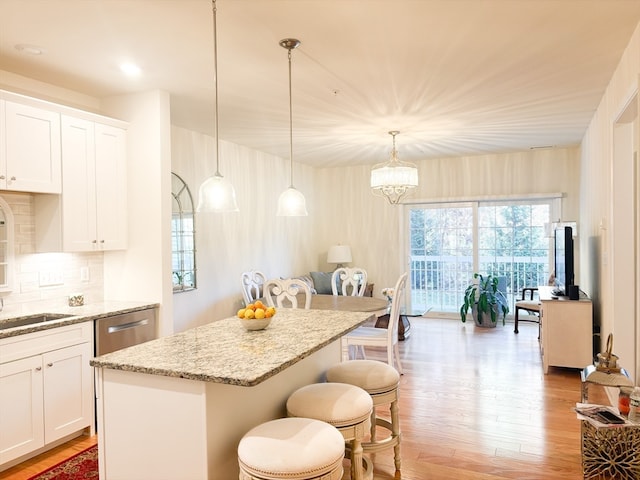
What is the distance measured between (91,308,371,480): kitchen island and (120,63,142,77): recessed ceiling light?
79.9 inches

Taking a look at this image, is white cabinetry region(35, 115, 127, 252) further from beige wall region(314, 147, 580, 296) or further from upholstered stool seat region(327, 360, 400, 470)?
beige wall region(314, 147, 580, 296)

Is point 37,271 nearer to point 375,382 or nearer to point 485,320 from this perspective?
point 375,382

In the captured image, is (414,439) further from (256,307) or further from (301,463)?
(301,463)

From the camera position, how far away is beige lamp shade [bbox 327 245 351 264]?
25.2ft

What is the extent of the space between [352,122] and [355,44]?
6.50 ft

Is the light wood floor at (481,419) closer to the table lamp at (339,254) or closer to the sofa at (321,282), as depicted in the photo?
the sofa at (321,282)

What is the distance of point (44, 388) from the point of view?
3014mm

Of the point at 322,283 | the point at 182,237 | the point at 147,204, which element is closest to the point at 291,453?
the point at 147,204

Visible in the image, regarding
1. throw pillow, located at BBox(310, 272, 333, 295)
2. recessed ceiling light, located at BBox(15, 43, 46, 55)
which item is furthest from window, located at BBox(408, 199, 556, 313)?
recessed ceiling light, located at BBox(15, 43, 46, 55)

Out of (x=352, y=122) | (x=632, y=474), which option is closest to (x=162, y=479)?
(x=632, y=474)

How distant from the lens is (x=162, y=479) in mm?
1961

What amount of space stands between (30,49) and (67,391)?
7.34 feet

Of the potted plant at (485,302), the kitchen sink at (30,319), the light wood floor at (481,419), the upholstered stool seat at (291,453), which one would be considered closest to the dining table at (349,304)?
the light wood floor at (481,419)

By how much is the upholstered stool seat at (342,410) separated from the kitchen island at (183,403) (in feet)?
0.77
